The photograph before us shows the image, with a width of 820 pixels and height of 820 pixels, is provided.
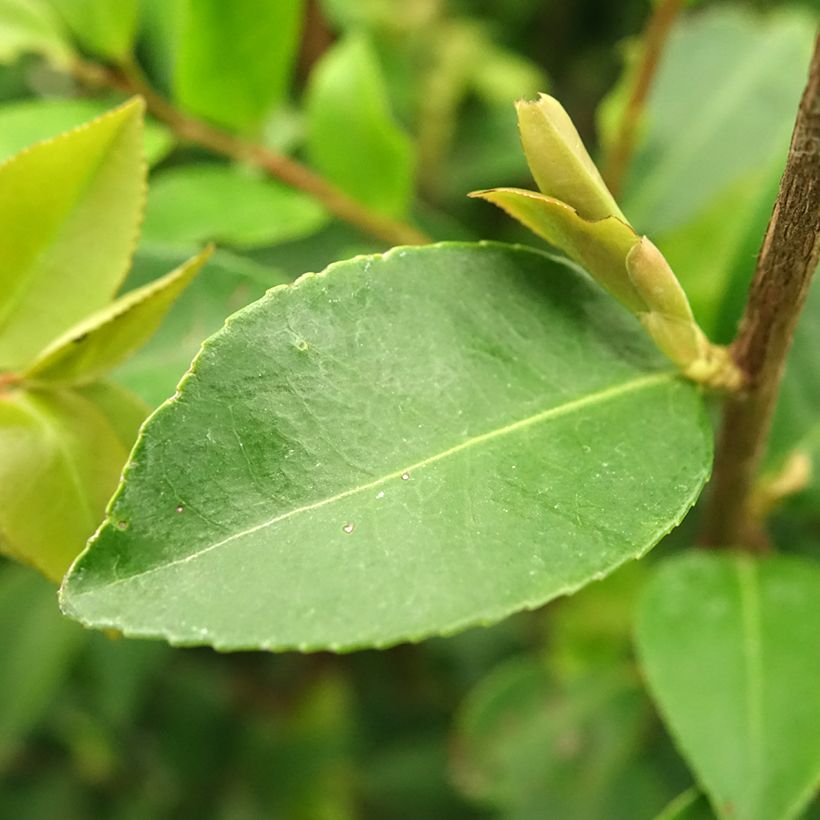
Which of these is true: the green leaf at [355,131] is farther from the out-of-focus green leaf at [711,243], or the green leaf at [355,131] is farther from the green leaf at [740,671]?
the green leaf at [740,671]

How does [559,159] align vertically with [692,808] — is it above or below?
above

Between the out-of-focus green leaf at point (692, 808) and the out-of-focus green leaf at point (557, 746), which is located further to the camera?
the out-of-focus green leaf at point (557, 746)

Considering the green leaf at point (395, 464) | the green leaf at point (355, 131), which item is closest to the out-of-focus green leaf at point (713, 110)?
the green leaf at point (355, 131)

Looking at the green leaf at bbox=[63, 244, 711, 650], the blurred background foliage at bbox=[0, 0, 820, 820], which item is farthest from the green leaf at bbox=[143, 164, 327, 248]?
the green leaf at bbox=[63, 244, 711, 650]

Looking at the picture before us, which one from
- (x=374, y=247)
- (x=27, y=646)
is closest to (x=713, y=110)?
(x=374, y=247)

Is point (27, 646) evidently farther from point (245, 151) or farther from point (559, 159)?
point (559, 159)
